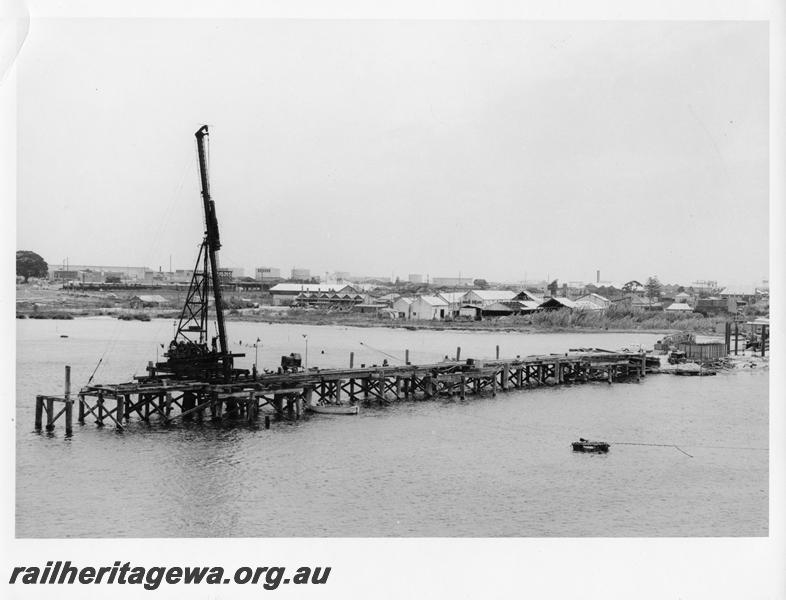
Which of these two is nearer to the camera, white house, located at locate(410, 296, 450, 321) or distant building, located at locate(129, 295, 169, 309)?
distant building, located at locate(129, 295, 169, 309)

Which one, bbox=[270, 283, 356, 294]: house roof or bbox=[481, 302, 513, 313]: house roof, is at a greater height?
bbox=[270, 283, 356, 294]: house roof

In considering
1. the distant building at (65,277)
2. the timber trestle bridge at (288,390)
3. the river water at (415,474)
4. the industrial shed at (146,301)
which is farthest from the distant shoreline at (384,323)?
the river water at (415,474)

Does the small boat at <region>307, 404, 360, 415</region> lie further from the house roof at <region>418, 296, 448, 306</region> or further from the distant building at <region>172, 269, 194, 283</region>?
the house roof at <region>418, 296, 448, 306</region>

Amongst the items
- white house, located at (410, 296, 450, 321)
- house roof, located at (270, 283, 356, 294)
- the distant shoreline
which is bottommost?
the distant shoreline

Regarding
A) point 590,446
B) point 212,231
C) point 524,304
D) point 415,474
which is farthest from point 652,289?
point 415,474

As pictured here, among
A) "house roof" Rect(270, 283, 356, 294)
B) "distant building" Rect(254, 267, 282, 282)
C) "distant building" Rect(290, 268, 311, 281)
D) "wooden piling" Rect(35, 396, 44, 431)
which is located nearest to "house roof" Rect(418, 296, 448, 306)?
"house roof" Rect(270, 283, 356, 294)

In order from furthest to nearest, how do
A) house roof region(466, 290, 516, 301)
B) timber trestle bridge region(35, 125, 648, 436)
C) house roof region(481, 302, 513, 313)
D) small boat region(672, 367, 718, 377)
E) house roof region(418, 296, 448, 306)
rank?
house roof region(466, 290, 516, 301)
house roof region(418, 296, 448, 306)
house roof region(481, 302, 513, 313)
small boat region(672, 367, 718, 377)
timber trestle bridge region(35, 125, 648, 436)
